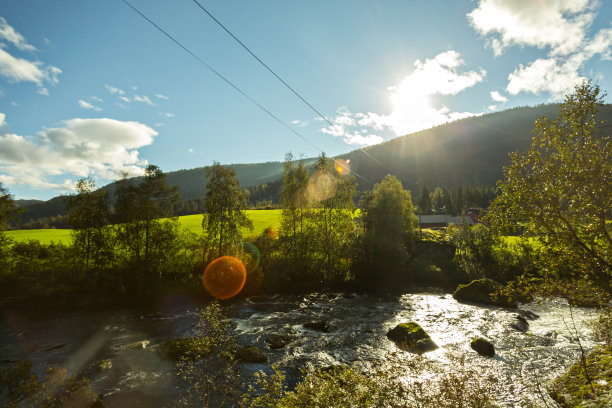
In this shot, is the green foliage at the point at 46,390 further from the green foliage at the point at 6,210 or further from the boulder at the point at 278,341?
the green foliage at the point at 6,210

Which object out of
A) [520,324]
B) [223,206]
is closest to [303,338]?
[520,324]

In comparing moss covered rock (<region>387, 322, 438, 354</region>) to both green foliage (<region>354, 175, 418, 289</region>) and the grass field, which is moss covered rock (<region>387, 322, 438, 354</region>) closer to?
green foliage (<region>354, 175, 418, 289</region>)

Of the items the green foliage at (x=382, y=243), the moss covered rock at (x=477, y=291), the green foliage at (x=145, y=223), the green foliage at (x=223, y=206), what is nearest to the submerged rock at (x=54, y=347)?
the green foliage at (x=145, y=223)

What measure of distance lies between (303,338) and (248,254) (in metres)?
19.6

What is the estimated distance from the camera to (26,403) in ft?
41.7

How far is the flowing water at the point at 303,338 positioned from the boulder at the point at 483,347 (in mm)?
552

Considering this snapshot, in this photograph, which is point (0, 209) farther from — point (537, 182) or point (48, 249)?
point (537, 182)

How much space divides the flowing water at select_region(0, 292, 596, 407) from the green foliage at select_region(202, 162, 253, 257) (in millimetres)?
9047

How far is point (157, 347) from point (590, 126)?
25.9 m

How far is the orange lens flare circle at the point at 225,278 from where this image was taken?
35.3 meters

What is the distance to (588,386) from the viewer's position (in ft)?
28.9

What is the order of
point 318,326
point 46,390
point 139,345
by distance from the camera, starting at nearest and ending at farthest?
point 46,390
point 139,345
point 318,326

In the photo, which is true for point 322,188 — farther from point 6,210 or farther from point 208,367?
point 6,210

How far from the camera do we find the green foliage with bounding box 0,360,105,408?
34.4 feet
